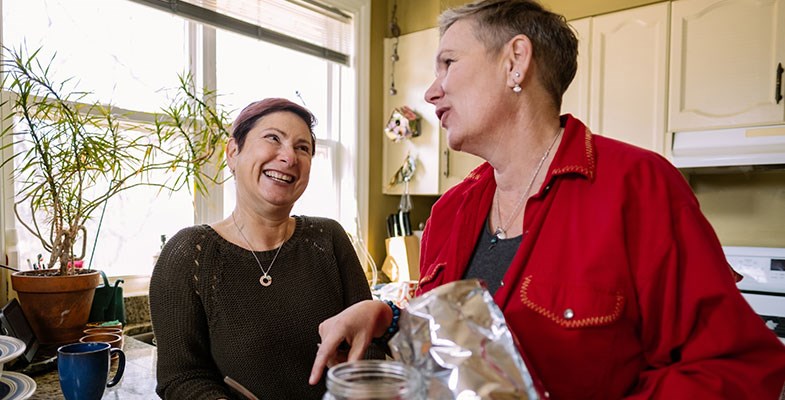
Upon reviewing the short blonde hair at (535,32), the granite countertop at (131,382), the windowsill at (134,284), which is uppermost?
the short blonde hair at (535,32)

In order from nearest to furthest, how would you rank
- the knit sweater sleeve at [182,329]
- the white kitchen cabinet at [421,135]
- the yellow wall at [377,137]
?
the knit sweater sleeve at [182,329], the white kitchen cabinet at [421,135], the yellow wall at [377,137]

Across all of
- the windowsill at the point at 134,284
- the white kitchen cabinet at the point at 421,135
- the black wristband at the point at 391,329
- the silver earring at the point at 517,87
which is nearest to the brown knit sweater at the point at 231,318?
the black wristband at the point at 391,329

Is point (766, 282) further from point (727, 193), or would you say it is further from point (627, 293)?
point (627, 293)

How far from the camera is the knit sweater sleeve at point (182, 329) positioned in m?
1.01

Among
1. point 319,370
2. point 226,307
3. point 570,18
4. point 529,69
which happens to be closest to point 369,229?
point 570,18

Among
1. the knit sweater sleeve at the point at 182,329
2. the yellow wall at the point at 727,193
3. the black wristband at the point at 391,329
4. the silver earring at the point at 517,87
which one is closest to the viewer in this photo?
the black wristband at the point at 391,329

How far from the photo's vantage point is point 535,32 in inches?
33.7

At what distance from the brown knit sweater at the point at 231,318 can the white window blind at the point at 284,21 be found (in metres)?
1.29

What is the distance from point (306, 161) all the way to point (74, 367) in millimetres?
645

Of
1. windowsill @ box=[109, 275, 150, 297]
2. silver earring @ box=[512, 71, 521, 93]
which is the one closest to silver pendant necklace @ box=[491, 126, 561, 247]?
silver earring @ box=[512, 71, 521, 93]

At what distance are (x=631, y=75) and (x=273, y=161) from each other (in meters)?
1.85

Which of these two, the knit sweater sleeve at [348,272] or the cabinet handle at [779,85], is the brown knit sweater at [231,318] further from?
the cabinet handle at [779,85]

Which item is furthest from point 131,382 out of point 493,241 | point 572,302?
point 572,302

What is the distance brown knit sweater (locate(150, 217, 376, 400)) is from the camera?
3.43 feet
